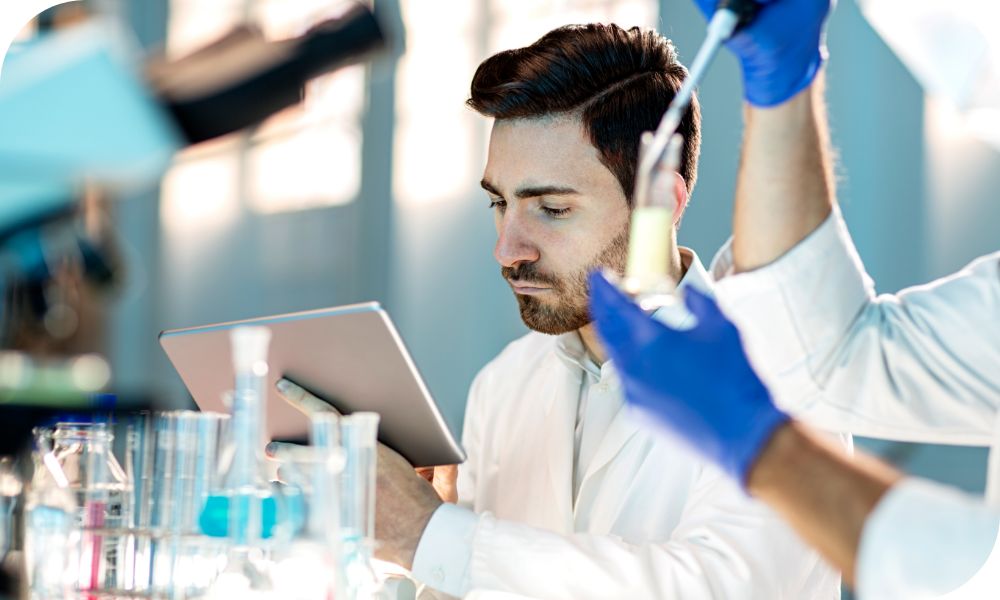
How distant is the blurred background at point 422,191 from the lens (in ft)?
10.8

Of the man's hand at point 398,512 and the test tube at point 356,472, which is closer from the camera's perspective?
the test tube at point 356,472

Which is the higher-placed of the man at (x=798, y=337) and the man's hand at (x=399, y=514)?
the man at (x=798, y=337)

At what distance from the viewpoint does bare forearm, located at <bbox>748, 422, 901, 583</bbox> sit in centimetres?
86

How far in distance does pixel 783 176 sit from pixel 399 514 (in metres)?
0.66

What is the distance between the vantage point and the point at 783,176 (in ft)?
3.94

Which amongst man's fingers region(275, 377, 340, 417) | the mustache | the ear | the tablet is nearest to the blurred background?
Answer: the ear

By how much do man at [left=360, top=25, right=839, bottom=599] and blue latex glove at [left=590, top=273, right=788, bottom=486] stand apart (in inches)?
20.4

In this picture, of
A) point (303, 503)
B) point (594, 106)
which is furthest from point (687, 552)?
point (594, 106)

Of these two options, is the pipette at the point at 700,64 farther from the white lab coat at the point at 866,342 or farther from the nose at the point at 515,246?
the nose at the point at 515,246

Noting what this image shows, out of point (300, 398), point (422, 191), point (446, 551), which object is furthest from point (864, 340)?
point (422, 191)

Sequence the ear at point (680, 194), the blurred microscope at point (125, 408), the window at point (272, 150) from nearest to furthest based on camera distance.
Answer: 1. the blurred microscope at point (125, 408)
2. the ear at point (680, 194)
3. the window at point (272, 150)

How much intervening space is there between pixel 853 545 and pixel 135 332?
19.8ft

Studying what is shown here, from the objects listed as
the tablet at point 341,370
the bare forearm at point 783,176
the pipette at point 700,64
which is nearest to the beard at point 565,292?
the tablet at point 341,370

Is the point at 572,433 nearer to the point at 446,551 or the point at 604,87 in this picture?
the point at 446,551
